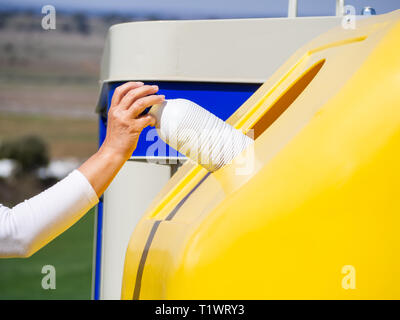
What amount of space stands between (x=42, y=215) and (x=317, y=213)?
608mm

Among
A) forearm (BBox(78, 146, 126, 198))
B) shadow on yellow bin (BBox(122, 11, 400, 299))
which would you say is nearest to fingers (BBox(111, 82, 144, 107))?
forearm (BBox(78, 146, 126, 198))

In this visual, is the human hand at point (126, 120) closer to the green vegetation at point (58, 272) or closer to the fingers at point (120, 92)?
the fingers at point (120, 92)

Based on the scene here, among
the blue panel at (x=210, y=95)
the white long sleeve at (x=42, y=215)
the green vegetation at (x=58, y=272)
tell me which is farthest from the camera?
the green vegetation at (x=58, y=272)

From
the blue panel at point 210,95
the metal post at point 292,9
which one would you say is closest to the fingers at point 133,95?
the blue panel at point 210,95

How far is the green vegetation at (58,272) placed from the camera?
32.2ft

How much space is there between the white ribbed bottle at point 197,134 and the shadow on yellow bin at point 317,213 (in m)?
0.06

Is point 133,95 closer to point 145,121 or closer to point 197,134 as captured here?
point 145,121

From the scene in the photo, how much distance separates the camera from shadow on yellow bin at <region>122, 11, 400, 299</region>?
1.49 metres

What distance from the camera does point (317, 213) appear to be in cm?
150

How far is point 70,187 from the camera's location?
4.80 feet

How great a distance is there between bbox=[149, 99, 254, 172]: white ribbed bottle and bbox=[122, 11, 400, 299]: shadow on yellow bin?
6cm

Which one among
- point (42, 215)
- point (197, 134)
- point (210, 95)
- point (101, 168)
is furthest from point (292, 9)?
point (42, 215)

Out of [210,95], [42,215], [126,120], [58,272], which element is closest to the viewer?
[42,215]
